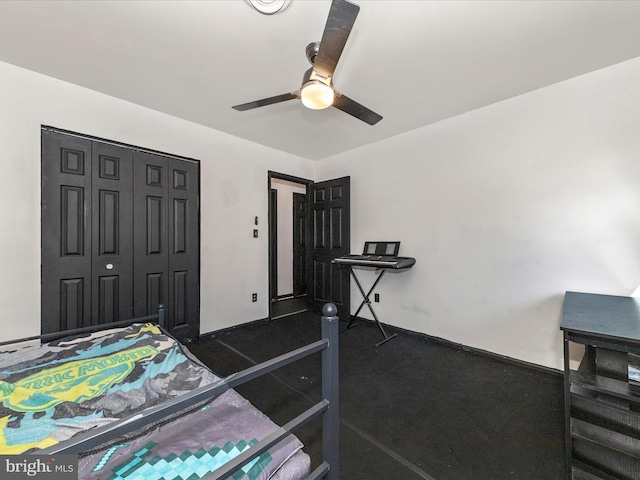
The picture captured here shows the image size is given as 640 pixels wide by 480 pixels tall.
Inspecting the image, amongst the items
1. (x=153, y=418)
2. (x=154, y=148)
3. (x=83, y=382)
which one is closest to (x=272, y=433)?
(x=153, y=418)

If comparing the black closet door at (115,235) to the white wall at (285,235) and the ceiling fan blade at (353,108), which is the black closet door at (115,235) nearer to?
A: the ceiling fan blade at (353,108)

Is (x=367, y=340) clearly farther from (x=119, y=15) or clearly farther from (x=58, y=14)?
(x=58, y=14)

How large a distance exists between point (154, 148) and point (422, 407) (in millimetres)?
3500

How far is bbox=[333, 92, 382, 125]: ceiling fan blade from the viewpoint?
70.9 inches

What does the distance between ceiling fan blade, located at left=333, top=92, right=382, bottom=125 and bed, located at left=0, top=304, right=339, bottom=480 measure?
56.9 inches

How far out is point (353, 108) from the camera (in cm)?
193

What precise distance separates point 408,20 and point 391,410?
263 centimetres

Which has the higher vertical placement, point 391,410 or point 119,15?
point 119,15

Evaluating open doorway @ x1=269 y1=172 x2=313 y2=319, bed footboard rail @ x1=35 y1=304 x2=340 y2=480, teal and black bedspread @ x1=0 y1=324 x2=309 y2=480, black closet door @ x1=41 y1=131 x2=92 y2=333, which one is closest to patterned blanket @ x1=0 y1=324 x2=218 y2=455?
teal and black bedspread @ x1=0 y1=324 x2=309 y2=480

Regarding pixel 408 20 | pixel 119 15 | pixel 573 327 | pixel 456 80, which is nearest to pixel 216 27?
pixel 119 15

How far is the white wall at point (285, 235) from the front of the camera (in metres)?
5.54

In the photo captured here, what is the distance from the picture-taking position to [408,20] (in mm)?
1630

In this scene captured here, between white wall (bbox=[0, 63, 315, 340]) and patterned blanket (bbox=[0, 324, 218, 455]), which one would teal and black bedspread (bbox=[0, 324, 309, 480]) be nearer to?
patterned blanket (bbox=[0, 324, 218, 455])

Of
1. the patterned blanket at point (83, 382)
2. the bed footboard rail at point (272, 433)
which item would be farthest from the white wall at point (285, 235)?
the bed footboard rail at point (272, 433)
